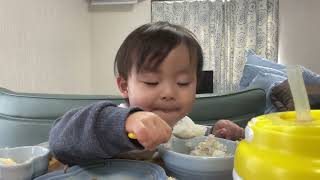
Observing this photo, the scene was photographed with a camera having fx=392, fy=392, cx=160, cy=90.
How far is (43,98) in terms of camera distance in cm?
170

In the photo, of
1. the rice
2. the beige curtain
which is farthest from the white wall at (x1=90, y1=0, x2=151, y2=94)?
the rice

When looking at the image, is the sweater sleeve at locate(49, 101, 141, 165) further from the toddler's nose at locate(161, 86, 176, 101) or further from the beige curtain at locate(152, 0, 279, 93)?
the beige curtain at locate(152, 0, 279, 93)

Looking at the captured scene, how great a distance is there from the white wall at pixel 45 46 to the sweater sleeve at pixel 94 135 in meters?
2.51

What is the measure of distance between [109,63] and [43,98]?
2788 mm

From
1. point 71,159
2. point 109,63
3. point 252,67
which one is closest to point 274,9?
point 252,67

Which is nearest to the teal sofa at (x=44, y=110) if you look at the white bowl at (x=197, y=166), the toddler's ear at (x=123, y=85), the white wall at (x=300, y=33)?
the toddler's ear at (x=123, y=85)

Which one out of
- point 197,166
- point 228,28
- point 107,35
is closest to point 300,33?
point 228,28

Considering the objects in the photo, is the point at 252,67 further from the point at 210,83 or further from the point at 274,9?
the point at 274,9

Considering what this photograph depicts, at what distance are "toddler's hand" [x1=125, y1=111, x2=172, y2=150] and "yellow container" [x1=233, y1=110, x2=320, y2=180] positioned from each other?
0.46 ft

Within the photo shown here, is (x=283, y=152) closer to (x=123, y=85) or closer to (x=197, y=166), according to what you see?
(x=197, y=166)

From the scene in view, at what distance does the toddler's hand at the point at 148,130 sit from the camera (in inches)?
18.0

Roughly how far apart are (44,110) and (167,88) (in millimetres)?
1113

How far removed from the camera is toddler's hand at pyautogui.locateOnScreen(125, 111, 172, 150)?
1.50ft

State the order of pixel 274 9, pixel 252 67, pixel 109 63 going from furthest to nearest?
pixel 109 63, pixel 274 9, pixel 252 67
